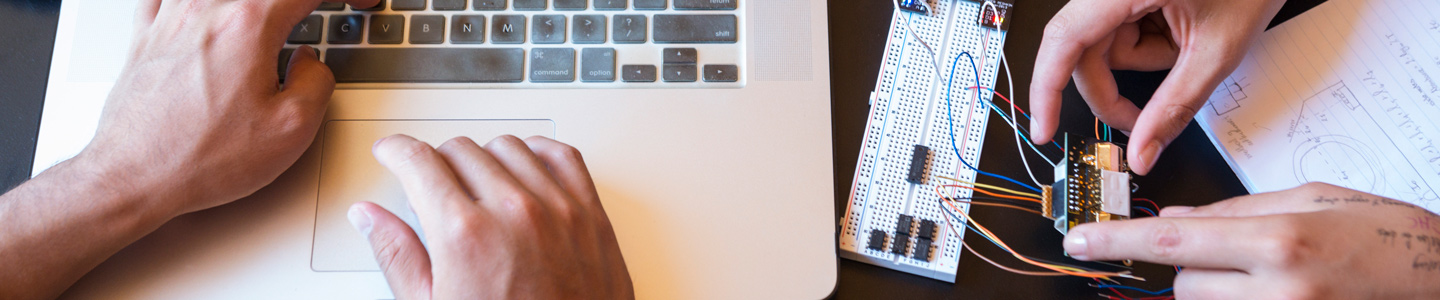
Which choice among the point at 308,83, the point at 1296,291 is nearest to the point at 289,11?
the point at 308,83

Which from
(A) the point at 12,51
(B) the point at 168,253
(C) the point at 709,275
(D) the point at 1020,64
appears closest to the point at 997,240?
(D) the point at 1020,64

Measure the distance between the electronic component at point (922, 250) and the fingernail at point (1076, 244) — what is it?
0.17 meters

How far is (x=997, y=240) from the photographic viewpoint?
2.97 ft

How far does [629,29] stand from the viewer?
35.7 inches

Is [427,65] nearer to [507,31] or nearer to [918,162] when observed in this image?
[507,31]

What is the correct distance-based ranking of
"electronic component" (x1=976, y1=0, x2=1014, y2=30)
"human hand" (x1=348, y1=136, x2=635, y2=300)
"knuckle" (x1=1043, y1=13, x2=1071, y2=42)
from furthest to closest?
"electronic component" (x1=976, y1=0, x2=1014, y2=30), "knuckle" (x1=1043, y1=13, x2=1071, y2=42), "human hand" (x1=348, y1=136, x2=635, y2=300)

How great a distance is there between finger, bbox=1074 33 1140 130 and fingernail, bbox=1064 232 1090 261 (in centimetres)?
25

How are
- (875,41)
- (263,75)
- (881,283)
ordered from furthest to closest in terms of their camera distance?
(875,41)
(881,283)
(263,75)

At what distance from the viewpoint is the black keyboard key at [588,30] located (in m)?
0.90

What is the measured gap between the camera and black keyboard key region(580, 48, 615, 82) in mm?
893

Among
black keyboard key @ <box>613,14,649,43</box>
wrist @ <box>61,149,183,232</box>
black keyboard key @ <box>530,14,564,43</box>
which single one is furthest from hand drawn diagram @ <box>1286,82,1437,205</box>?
wrist @ <box>61,149,183,232</box>

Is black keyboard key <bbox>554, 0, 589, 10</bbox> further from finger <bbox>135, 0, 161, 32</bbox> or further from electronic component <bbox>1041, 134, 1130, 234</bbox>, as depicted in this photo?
electronic component <bbox>1041, 134, 1130, 234</bbox>

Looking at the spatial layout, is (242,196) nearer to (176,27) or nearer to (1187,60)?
(176,27)

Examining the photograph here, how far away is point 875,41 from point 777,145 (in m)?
0.25
